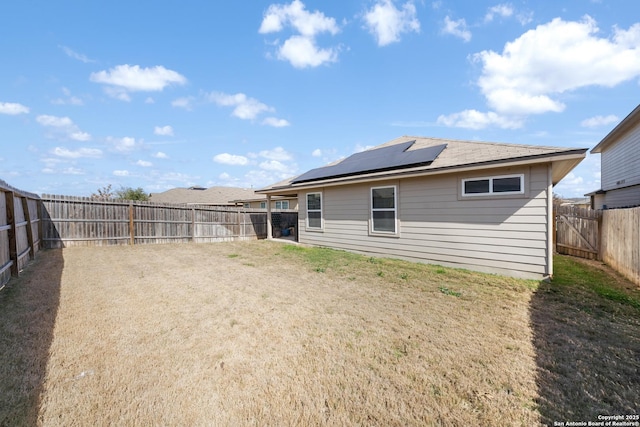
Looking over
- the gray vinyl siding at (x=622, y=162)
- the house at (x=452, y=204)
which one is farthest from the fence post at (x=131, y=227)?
the gray vinyl siding at (x=622, y=162)

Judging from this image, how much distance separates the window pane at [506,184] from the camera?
622 centimetres

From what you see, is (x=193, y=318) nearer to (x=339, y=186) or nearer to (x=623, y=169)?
(x=339, y=186)

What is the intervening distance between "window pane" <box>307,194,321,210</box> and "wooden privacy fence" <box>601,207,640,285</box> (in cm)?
875

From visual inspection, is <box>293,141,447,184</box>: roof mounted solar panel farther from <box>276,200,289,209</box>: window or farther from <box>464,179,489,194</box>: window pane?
<box>276,200,289,209</box>: window

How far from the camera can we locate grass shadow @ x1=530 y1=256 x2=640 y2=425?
2166 millimetres

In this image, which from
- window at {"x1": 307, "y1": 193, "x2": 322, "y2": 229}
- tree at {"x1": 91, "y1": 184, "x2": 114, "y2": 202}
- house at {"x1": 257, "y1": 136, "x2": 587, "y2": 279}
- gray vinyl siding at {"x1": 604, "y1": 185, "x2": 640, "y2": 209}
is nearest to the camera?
house at {"x1": 257, "y1": 136, "x2": 587, "y2": 279}

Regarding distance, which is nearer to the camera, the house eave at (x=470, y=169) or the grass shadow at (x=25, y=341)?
the grass shadow at (x=25, y=341)

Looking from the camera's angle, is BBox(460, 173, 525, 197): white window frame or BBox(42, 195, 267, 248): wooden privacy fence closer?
BBox(460, 173, 525, 197): white window frame

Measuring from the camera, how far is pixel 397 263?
7.81 metres

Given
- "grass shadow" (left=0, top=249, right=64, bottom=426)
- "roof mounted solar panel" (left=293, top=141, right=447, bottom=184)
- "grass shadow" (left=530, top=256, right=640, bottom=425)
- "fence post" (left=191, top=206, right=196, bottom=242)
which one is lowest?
"grass shadow" (left=530, top=256, right=640, bottom=425)

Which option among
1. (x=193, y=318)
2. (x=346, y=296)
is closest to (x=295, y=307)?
(x=346, y=296)

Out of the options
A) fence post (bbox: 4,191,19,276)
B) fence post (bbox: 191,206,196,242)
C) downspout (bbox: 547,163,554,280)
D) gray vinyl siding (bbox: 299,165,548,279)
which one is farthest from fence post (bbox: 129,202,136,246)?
downspout (bbox: 547,163,554,280)

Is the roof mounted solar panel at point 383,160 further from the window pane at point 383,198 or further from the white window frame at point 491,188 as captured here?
the white window frame at point 491,188

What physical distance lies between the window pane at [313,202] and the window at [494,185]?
569cm
